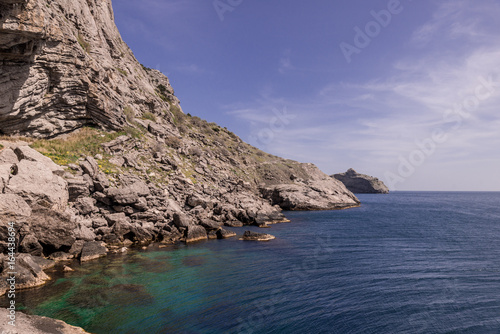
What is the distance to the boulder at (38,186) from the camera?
2397 centimetres

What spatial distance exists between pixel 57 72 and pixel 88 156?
1365 cm

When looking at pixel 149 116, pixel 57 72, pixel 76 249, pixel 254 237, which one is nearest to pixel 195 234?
pixel 254 237

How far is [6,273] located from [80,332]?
10225mm

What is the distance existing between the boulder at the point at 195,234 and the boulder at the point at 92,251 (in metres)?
11.4

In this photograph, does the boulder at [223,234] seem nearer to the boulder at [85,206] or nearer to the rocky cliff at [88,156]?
the rocky cliff at [88,156]

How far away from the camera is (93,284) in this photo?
20.0 metres

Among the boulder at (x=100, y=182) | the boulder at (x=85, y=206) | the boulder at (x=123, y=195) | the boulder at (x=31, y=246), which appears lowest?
the boulder at (x=31, y=246)

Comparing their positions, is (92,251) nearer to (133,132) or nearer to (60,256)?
(60,256)

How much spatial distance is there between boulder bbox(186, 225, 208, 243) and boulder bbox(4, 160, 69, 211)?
1595 cm

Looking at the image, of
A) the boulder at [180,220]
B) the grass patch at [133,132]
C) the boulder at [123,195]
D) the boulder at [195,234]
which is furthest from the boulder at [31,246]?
the grass patch at [133,132]

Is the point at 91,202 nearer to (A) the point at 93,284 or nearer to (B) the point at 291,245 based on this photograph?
(A) the point at 93,284

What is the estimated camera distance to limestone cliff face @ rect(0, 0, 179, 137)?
97.9 ft

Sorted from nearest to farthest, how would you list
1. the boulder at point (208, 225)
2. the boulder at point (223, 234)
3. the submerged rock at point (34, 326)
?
the submerged rock at point (34, 326)
the boulder at point (223, 234)
the boulder at point (208, 225)

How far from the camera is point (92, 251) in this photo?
1046 inches
